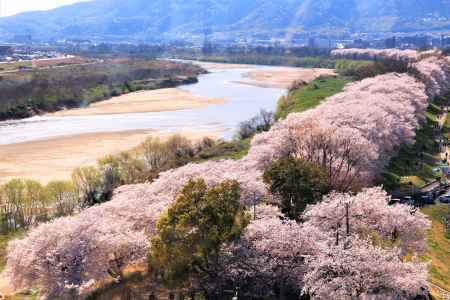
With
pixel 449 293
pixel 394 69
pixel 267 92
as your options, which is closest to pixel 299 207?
pixel 449 293

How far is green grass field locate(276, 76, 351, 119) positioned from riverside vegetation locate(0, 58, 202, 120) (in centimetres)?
4008

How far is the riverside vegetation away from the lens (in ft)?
289

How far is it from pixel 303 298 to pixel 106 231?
918 centimetres

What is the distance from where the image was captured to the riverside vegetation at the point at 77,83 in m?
88.0

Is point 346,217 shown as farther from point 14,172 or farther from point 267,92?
point 267,92

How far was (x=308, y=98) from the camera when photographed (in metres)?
74.5

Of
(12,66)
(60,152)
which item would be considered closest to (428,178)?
(60,152)

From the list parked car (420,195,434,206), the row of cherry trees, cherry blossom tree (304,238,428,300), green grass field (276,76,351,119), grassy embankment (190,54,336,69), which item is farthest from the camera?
grassy embankment (190,54,336,69)

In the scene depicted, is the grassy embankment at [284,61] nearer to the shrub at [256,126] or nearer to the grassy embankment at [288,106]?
the grassy embankment at [288,106]

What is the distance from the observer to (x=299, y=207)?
85.3 ft

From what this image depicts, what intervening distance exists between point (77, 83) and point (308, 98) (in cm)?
5358

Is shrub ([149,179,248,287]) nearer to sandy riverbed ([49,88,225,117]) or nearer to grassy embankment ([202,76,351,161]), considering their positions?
grassy embankment ([202,76,351,161])

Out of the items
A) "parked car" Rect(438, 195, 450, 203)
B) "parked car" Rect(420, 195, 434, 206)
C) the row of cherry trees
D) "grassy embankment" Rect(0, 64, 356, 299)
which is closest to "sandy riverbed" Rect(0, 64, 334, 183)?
Answer: "grassy embankment" Rect(0, 64, 356, 299)

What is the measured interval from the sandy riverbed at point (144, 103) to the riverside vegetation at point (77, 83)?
3305 millimetres
